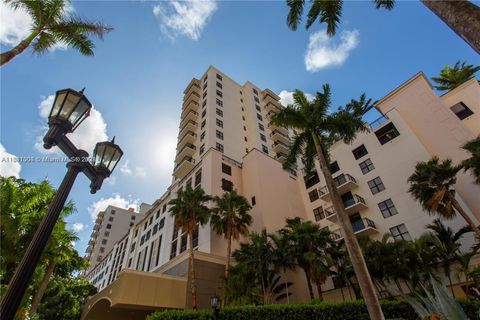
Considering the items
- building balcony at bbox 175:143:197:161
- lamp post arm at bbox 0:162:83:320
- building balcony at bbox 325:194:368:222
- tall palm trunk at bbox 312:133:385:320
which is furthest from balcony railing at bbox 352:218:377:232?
building balcony at bbox 175:143:197:161

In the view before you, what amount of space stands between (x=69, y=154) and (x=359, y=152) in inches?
1322

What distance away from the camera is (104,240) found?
77.5m

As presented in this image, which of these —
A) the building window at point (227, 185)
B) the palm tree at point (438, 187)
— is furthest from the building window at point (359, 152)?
the building window at point (227, 185)

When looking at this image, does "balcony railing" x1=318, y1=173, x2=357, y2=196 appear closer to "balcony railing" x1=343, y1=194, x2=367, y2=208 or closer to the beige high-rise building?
the beige high-rise building

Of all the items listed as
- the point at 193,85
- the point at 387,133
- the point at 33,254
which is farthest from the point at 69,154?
the point at 193,85

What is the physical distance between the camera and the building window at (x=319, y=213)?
33291 millimetres

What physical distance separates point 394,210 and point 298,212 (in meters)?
12.9

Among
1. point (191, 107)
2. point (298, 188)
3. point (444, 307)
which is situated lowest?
point (444, 307)

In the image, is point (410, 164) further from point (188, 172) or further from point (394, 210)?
point (188, 172)

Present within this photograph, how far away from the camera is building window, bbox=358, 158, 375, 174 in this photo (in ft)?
99.4

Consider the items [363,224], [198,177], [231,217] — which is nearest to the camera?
[363,224]

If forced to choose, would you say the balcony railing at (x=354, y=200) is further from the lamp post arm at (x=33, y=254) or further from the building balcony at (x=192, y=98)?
the building balcony at (x=192, y=98)

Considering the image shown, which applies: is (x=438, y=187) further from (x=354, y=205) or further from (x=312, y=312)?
(x=312, y=312)

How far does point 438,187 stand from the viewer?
19.6 m
